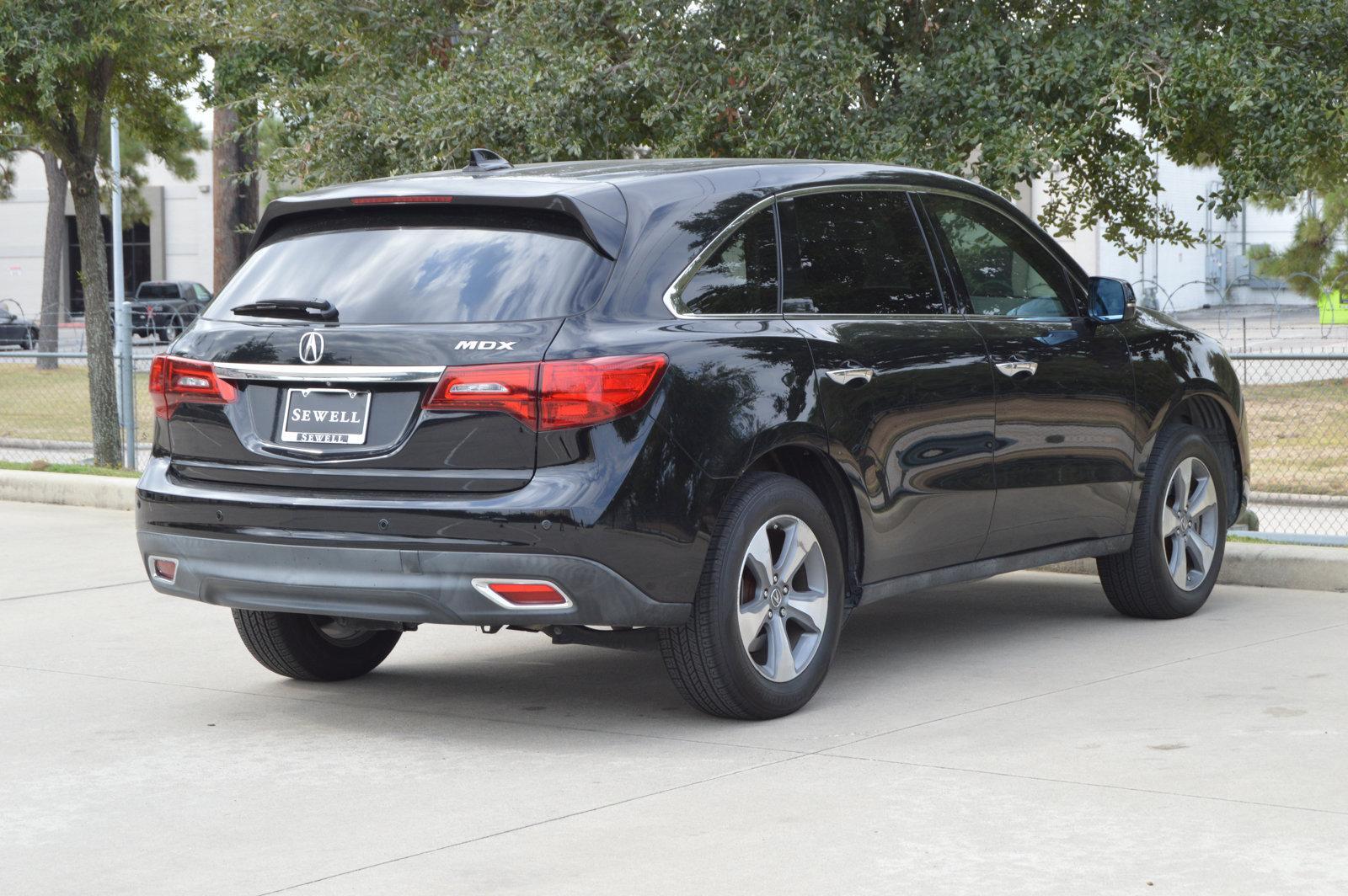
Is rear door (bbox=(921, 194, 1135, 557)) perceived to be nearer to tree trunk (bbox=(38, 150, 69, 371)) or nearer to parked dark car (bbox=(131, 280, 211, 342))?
tree trunk (bbox=(38, 150, 69, 371))

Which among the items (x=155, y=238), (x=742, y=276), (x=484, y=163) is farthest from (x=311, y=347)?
(x=155, y=238)

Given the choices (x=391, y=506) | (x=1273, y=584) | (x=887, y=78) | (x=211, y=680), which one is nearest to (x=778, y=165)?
(x=391, y=506)

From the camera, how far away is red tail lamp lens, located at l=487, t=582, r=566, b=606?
17.8 ft

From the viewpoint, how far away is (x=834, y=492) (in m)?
6.27

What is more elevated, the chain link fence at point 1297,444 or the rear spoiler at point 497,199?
the rear spoiler at point 497,199

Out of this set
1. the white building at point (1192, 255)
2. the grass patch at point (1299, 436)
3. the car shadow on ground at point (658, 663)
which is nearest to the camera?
the car shadow on ground at point (658, 663)

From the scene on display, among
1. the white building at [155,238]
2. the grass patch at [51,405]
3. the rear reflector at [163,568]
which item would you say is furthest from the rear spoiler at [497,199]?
the white building at [155,238]

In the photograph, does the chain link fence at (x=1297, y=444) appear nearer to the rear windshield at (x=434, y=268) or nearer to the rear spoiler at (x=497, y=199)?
the rear spoiler at (x=497, y=199)

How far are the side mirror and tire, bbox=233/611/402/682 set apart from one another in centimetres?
303

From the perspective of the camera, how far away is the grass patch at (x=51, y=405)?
1948 cm

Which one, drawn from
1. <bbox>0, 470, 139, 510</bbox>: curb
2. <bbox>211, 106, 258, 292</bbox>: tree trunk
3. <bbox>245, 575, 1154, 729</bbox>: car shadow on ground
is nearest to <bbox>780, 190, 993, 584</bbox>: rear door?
<bbox>245, 575, 1154, 729</bbox>: car shadow on ground

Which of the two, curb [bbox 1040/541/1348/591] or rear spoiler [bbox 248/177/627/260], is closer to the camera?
rear spoiler [bbox 248/177/627/260]

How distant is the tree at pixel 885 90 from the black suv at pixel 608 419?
12.2ft

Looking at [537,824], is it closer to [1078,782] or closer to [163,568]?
[1078,782]
